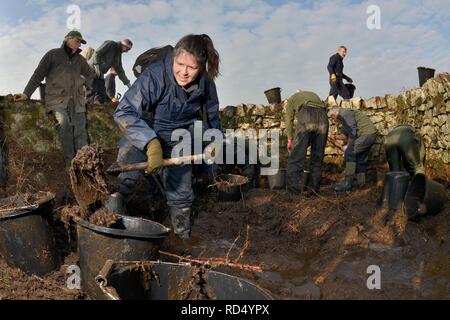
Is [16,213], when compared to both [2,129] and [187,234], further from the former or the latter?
[2,129]

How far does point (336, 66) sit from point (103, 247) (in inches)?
364

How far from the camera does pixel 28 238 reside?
333 cm

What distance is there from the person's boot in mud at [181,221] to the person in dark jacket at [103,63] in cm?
448

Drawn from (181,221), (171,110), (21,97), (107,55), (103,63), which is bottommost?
(181,221)

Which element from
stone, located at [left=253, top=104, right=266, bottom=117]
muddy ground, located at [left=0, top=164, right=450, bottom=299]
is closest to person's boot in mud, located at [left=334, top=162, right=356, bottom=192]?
muddy ground, located at [left=0, top=164, right=450, bottom=299]

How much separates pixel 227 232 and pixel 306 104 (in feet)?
9.45

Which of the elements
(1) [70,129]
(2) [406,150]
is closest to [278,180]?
(2) [406,150]

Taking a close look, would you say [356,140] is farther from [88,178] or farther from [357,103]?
[88,178]

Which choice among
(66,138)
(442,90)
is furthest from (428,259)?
(66,138)

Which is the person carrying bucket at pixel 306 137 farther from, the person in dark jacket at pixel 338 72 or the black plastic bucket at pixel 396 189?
the person in dark jacket at pixel 338 72

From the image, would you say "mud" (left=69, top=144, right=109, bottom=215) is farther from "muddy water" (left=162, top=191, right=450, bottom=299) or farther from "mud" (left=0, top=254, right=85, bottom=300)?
"muddy water" (left=162, top=191, right=450, bottom=299)

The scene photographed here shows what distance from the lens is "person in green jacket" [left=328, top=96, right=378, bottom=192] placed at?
7207mm

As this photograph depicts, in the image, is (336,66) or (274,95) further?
(336,66)

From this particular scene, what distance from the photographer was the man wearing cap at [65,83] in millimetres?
→ 6188
